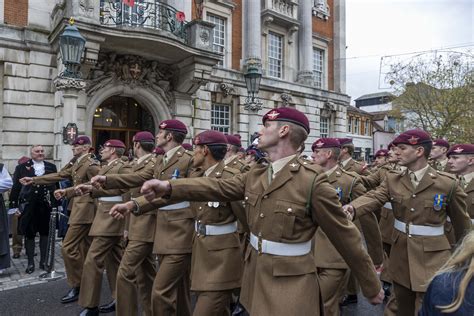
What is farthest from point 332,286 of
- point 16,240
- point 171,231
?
point 16,240

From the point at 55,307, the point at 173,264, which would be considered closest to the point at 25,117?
the point at 55,307

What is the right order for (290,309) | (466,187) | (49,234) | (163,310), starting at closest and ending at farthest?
1. (290,309)
2. (163,310)
3. (466,187)
4. (49,234)

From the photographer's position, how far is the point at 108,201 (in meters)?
5.46

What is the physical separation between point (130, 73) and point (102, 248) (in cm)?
1010

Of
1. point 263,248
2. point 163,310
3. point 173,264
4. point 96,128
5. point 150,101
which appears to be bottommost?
point 163,310

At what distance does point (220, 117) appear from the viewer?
18391 mm

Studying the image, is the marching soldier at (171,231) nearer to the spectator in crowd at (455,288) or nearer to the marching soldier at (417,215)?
the marching soldier at (417,215)

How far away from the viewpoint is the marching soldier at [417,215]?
151 inches

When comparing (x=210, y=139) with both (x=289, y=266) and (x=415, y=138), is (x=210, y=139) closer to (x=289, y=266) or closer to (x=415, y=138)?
(x=289, y=266)

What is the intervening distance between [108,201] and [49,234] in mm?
2434

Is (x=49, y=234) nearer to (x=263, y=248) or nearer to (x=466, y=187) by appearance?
(x=263, y=248)

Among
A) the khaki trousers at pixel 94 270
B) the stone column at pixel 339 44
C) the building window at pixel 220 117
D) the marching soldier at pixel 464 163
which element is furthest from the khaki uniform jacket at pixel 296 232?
the stone column at pixel 339 44

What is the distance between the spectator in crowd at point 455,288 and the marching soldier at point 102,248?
409cm

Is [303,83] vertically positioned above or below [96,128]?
above
